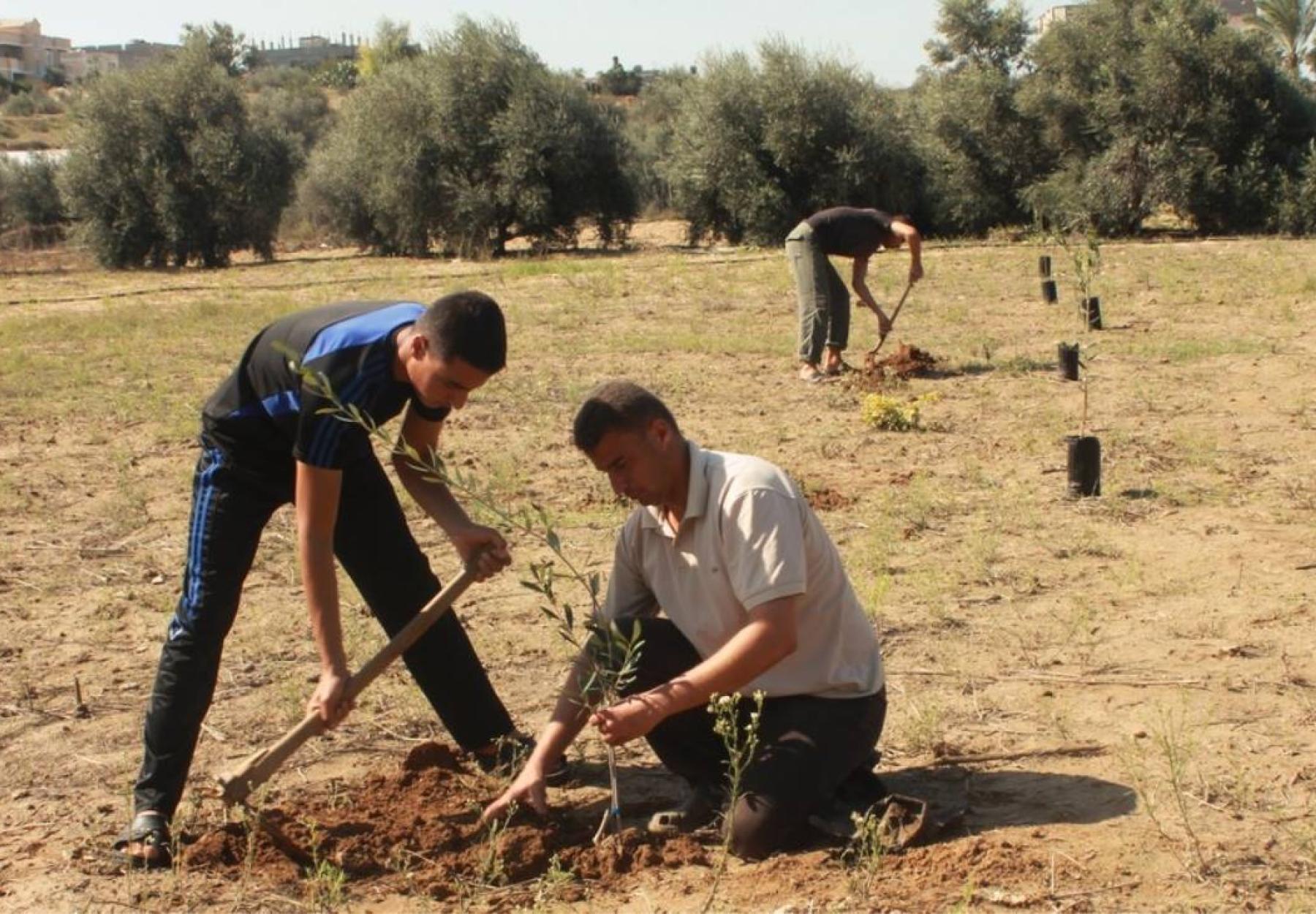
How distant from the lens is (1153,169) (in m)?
25.8

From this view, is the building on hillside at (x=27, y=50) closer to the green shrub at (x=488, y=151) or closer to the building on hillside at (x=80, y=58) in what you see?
the building on hillside at (x=80, y=58)

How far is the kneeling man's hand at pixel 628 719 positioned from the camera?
3.59m

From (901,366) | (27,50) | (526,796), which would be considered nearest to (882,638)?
(526,796)

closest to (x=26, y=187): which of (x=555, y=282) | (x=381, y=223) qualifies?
(x=381, y=223)

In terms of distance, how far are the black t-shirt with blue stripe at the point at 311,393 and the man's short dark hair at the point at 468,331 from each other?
20 cm

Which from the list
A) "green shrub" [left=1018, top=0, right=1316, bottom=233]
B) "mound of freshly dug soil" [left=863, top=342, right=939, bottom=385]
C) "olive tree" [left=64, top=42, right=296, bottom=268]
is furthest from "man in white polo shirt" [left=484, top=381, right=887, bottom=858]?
"olive tree" [left=64, top=42, right=296, bottom=268]

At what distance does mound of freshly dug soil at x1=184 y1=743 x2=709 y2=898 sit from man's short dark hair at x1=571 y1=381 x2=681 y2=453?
1041mm

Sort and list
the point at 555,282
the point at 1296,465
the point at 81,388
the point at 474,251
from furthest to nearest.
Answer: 1. the point at 474,251
2. the point at 555,282
3. the point at 81,388
4. the point at 1296,465

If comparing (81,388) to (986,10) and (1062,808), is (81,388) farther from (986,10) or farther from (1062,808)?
(986,10)

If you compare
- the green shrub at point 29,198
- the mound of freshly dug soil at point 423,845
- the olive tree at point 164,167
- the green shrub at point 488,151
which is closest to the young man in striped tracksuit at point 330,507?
the mound of freshly dug soil at point 423,845

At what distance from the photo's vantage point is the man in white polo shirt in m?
3.60

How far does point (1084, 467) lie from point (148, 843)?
495 cm

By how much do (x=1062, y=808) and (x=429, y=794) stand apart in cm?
171

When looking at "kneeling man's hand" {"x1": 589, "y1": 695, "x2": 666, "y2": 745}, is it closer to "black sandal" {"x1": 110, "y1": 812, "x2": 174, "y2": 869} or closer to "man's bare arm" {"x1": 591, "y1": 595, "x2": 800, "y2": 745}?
"man's bare arm" {"x1": 591, "y1": 595, "x2": 800, "y2": 745}
